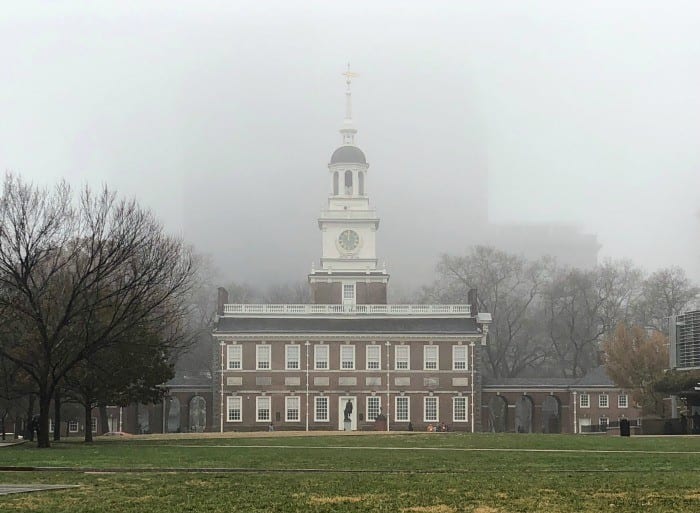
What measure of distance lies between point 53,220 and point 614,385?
46.9m

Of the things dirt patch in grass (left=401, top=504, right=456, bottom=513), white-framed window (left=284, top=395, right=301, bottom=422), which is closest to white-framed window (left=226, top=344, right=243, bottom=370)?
white-framed window (left=284, top=395, right=301, bottom=422)

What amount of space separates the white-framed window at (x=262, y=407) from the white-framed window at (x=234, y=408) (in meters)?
1.04

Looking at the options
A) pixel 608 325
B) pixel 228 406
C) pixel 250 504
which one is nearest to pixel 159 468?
pixel 250 504

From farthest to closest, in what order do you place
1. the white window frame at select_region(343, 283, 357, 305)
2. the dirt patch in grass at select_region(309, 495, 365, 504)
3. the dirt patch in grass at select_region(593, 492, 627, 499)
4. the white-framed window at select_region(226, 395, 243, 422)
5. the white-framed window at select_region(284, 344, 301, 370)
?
the white window frame at select_region(343, 283, 357, 305), the white-framed window at select_region(284, 344, 301, 370), the white-framed window at select_region(226, 395, 243, 422), the dirt patch in grass at select_region(593, 492, 627, 499), the dirt patch in grass at select_region(309, 495, 365, 504)

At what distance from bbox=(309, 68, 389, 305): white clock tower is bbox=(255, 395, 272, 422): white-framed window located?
9641 mm

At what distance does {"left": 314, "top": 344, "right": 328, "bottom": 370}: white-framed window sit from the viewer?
7781 centimetres

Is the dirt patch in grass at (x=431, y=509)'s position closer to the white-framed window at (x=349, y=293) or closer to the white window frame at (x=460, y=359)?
the white window frame at (x=460, y=359)

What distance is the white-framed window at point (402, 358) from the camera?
7788 cm

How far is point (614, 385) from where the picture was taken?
7769 cm

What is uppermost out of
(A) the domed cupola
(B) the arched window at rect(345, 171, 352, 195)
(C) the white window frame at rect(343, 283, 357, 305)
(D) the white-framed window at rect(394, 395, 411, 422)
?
(A) the domed cupola

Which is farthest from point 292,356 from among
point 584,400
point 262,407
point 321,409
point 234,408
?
point 584,400

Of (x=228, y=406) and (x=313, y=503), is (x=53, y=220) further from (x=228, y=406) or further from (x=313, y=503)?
(x=228, y=406)

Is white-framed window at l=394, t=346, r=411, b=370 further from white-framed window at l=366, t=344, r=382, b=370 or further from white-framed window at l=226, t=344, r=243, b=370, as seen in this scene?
white-framed window at l=226, t=344, r=243, b=370

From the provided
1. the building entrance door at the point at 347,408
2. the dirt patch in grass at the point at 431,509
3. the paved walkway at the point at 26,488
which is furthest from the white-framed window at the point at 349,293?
the dirt patch in grass at the point at 431,509
